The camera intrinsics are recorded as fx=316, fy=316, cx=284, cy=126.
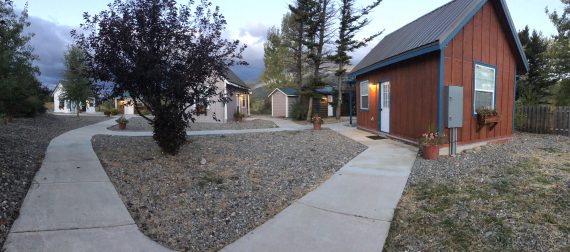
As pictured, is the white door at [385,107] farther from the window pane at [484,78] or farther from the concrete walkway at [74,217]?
the concrete walkway at [74,217]

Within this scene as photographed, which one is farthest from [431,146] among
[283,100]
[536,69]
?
[283,100]

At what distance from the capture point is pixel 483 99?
8.69m

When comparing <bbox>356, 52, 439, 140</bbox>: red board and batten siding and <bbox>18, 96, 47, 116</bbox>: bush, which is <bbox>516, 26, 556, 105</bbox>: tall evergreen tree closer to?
<bbox>356, 52, 439, 140</bbox>: red board and batten siding

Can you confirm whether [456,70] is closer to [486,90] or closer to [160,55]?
[486,90]

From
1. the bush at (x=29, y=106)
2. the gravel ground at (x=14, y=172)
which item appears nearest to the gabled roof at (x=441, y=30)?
the gravel ground at (x=14, y=172)

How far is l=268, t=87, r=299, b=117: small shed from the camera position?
2705 cm

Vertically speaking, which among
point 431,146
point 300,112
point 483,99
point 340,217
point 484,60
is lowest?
point 340,217

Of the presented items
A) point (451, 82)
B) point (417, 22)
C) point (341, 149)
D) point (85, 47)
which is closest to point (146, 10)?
point (85, 47)

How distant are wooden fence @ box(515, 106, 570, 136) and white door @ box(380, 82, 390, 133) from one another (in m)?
5.78

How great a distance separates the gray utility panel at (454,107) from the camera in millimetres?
7305

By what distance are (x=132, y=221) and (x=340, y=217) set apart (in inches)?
92.2

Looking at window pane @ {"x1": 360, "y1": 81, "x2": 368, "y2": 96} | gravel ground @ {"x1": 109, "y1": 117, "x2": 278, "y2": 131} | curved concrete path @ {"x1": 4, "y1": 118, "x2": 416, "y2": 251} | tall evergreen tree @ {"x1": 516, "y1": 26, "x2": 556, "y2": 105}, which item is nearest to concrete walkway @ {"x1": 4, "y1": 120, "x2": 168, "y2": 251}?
curved concrete path @ {"x1": 4, "y1": 118, "x2": 416, "y2": 251}

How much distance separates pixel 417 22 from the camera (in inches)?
426

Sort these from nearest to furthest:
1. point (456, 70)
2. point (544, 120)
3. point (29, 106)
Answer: point (456, 70)
point (544, 120)
point (29, 106)
